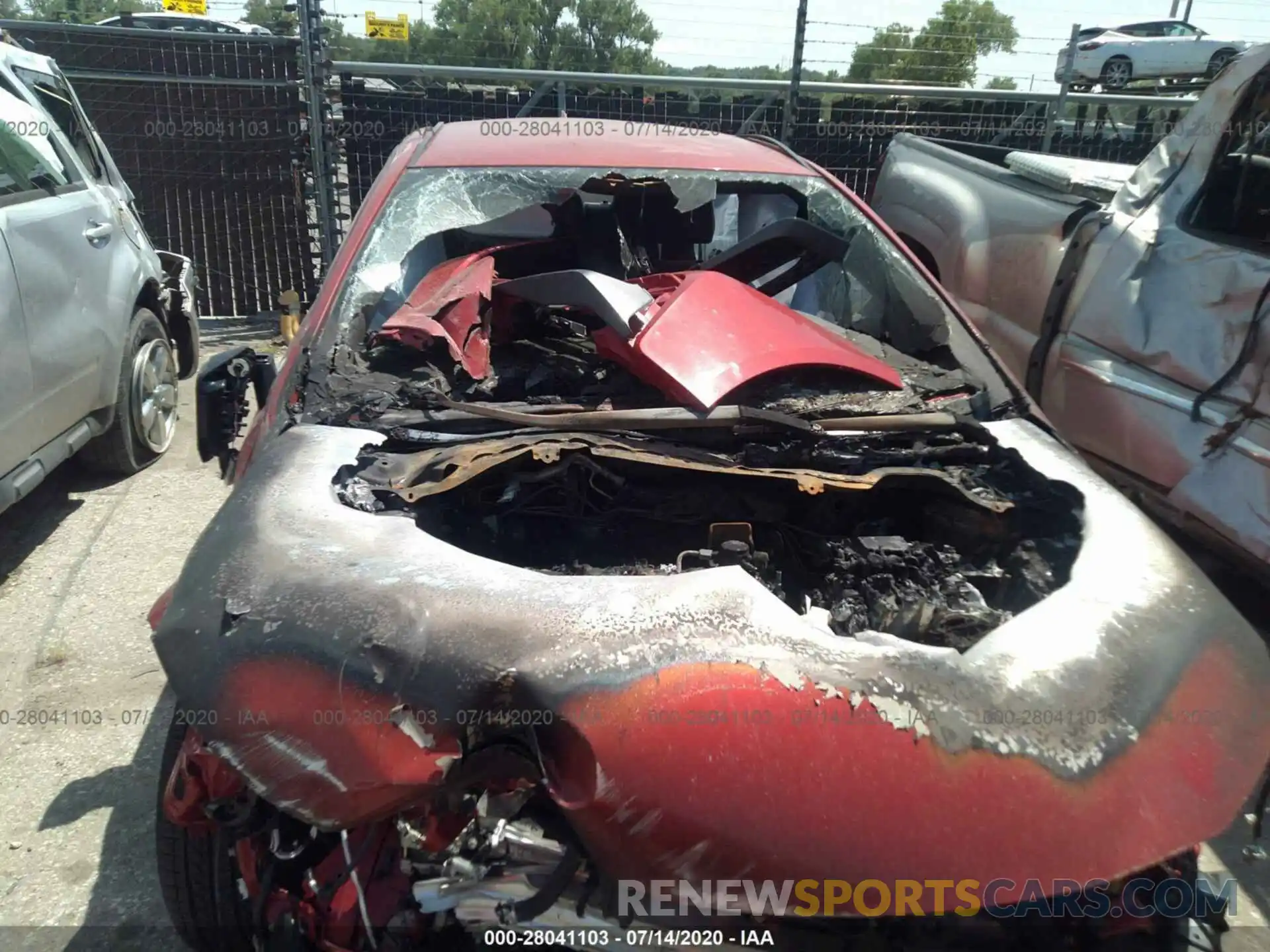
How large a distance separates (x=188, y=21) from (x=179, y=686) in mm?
17929

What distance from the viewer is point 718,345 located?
235 cm

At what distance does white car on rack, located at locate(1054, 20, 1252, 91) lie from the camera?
49.8 feet

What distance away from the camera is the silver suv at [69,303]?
329 cm

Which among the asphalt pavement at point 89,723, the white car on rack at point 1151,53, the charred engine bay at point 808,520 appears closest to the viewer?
the charred engine bay at point 808,520

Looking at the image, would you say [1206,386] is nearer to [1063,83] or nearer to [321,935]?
[321,935]

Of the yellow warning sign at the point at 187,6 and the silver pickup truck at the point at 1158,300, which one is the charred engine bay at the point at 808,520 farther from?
the yellow warning sign at the point at 187,6

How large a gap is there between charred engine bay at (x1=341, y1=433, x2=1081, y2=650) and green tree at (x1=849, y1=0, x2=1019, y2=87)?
5.38 m

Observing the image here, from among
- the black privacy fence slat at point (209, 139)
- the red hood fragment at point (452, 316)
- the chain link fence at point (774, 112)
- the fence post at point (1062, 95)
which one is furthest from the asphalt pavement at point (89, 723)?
the fence post at point (1062, 95)

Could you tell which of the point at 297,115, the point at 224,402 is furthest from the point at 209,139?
the point at 224,402

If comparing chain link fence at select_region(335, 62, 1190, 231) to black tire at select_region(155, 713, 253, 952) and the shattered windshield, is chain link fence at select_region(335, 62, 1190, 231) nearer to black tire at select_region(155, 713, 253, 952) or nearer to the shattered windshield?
the shattered windshield

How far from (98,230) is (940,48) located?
14.4 meters

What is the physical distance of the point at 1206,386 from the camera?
2895 mm

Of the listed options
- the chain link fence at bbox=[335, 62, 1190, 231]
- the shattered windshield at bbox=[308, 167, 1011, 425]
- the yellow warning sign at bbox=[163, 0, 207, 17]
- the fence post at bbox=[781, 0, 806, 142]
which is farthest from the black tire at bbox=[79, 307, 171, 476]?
the fence post at bbox=[781, 0, 806, 142]

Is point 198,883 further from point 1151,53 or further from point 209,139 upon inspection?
point 1151,53
